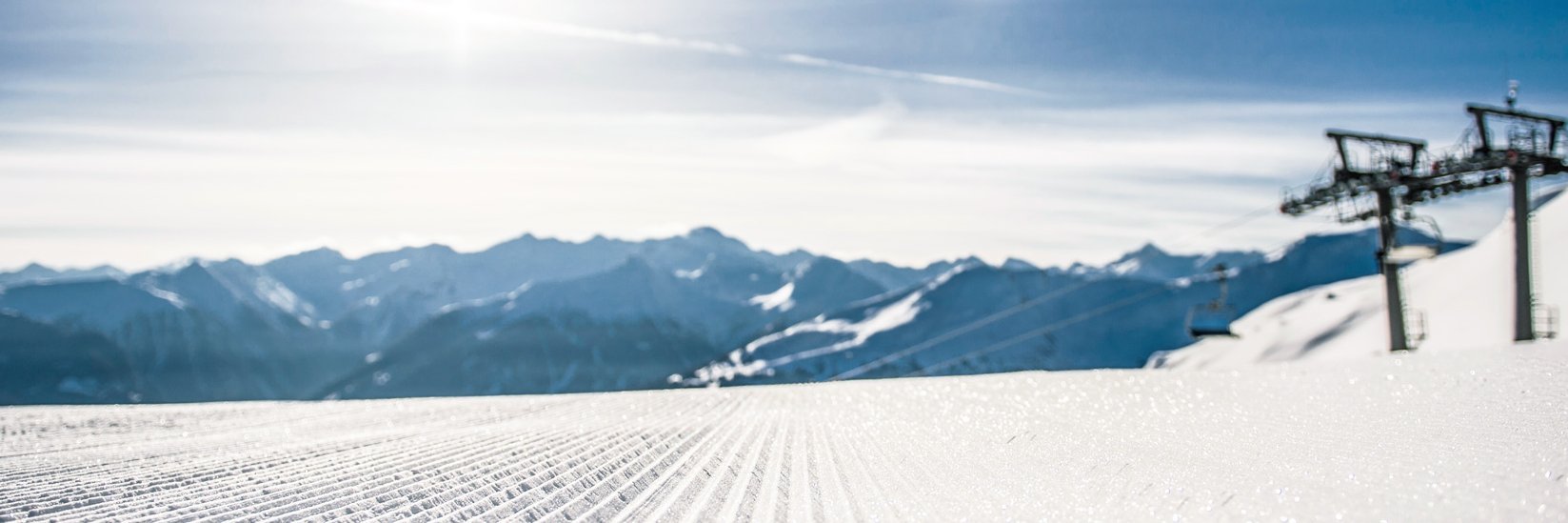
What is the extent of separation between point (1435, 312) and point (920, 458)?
60308 millimetres

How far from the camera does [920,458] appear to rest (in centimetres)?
1245

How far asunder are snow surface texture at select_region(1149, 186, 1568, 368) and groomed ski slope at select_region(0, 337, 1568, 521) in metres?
17.3

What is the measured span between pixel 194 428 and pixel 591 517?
12.4 metres

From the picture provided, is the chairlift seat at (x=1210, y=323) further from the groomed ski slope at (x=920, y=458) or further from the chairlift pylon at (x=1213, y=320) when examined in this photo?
the groomed ski slope at (x=920, y=458)

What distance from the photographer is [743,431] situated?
16172 mm

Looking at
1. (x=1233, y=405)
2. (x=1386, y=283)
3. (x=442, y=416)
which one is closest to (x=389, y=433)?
(x=442, y=416)

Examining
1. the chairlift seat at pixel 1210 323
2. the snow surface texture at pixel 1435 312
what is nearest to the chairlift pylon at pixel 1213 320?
the chairlift seat at pixel 1210 323

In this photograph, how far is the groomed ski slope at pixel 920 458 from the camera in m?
8.46

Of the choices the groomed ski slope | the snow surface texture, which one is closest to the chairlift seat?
the snow surface texture

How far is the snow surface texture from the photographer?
4794cm

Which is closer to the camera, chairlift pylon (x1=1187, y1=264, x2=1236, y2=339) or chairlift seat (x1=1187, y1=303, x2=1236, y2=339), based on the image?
chairlift pylon (x1=1187, y1=264, x2=1236, y2=339)

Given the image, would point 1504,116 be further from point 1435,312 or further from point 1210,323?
point 1435,312

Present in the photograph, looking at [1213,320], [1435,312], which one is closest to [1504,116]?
[1213,320]

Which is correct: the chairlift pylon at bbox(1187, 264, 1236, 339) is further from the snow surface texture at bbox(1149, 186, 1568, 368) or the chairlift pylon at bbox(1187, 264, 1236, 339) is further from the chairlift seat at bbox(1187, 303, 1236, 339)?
the snow surface texture at bbox(1149, 186, 1568, 368)
